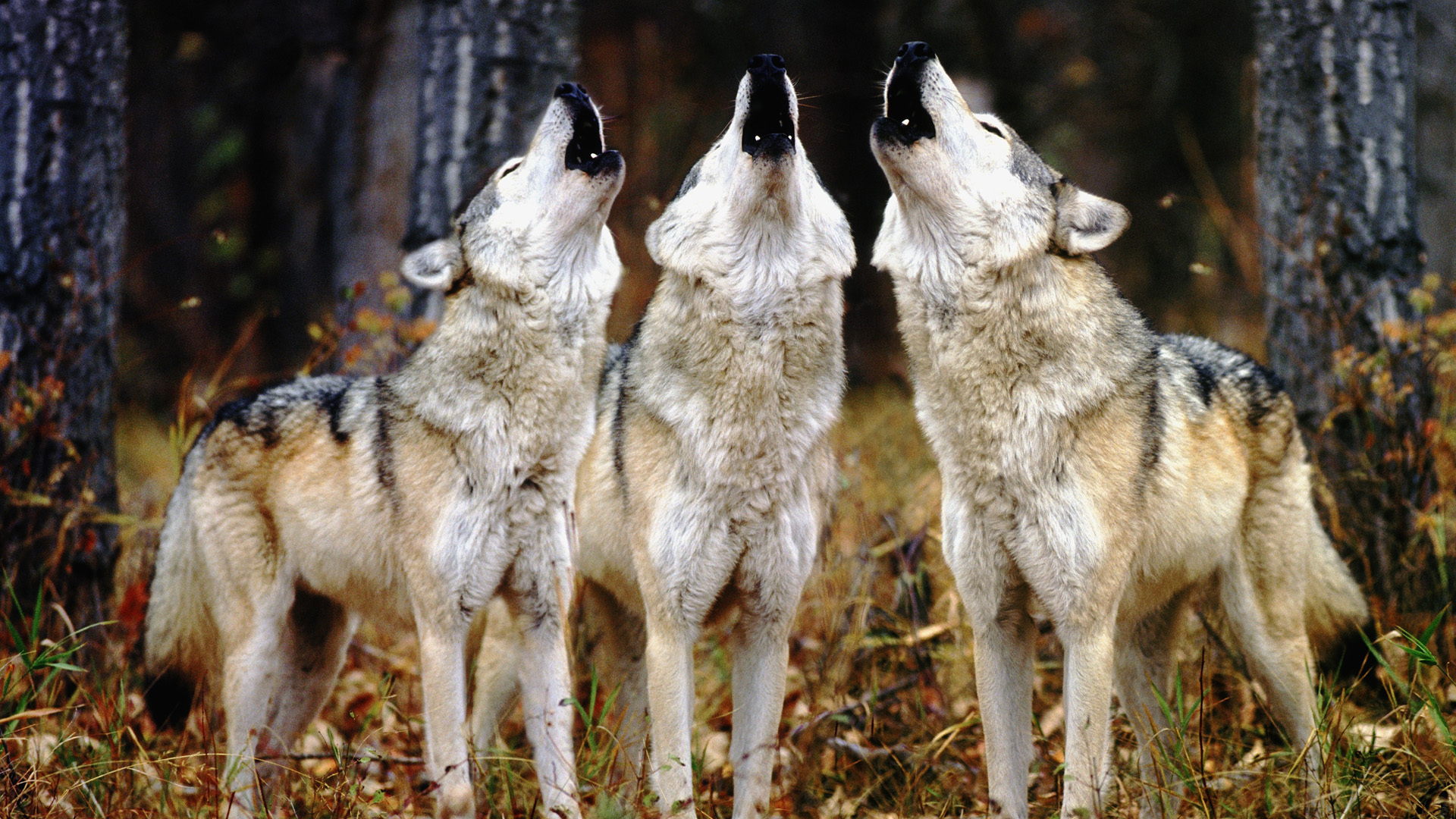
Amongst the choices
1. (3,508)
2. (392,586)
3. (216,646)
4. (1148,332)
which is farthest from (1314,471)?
(3,508)

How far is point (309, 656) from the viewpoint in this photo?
4711mm

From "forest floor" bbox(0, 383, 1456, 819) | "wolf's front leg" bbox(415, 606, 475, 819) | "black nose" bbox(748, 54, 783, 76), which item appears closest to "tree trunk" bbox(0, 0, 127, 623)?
"forest floor" bbox(0, 383, 1456, 819)

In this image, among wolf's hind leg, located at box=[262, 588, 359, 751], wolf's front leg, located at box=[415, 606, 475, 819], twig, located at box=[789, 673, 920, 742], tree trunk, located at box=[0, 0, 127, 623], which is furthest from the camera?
tree trunk, located at box=[0, 0, 127, 623]

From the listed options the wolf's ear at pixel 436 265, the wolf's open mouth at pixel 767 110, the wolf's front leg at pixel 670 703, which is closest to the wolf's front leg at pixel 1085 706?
the wolf's front leg at pixel 670 703

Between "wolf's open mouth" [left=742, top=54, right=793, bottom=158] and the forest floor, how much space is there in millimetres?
1639

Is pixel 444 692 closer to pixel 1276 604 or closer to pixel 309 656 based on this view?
pixel 309 656

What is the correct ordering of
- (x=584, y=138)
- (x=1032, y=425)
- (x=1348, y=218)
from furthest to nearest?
(x=1348, y=218) < (x=584, y=138) < (x=1032, y=425)

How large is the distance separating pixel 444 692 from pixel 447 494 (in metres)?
0.66

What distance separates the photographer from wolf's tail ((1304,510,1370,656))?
438 centimetres

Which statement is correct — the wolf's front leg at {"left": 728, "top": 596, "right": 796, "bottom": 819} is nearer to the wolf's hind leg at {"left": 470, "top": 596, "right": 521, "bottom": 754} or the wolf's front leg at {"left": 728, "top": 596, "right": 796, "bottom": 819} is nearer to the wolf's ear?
the wolf's hind leg at {"left": 470, "top": 596, "right": 521, "bottom": 754}

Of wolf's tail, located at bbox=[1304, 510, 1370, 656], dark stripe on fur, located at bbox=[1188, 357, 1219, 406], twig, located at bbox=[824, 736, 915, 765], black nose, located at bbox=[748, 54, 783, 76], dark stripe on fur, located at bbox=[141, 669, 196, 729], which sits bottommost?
twig, located at bbox=[824, 736, 915, 765]

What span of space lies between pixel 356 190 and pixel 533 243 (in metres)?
5.69

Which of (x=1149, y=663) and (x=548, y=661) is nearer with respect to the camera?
(x=548, y=661)

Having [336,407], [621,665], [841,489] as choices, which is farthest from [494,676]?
[841,489]
